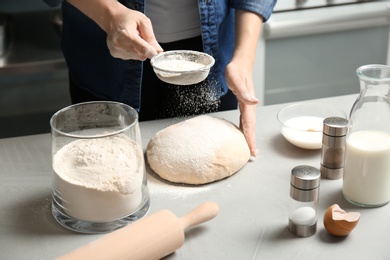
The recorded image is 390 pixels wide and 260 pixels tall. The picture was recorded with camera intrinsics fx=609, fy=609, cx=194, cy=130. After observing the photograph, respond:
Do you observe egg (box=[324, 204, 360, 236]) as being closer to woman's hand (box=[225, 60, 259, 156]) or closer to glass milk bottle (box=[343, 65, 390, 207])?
glass milk bottle (box=[343, 65, 390, 207])

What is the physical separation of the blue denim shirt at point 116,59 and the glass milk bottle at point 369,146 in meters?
0.44

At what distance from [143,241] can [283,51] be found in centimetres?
136

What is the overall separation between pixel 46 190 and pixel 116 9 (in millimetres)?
358

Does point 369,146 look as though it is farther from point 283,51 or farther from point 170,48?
point 283,51

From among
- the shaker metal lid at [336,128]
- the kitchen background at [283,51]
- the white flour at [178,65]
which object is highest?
the white flour at [178,65]

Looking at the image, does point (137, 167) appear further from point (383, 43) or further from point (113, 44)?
point (383, 43)

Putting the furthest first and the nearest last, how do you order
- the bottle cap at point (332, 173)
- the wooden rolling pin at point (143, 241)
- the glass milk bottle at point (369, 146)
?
the bottle cap at point (332, 173), the glass milk bottle at point (369, 146), the wooden rolling pin at point (143, 241)

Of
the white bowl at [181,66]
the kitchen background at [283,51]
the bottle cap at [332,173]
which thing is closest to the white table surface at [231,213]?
the bottle cap at [332,173]

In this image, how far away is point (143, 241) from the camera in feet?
2.75

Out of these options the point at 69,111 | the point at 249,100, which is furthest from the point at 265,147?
the point at 69,111

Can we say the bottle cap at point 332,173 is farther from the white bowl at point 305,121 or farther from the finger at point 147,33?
the finger at point 147,33

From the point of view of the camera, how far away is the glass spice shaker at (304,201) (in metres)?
0.88

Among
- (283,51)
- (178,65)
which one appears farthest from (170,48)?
(283,51)

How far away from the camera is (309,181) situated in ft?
2.87
